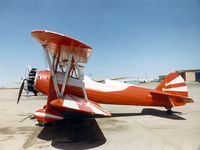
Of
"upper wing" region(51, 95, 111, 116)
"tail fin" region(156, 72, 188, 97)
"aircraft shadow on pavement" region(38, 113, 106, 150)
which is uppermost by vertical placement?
"tail fin" region(156, 72, 188, 97)

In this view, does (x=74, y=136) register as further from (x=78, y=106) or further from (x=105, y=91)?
(x=105, y=91)

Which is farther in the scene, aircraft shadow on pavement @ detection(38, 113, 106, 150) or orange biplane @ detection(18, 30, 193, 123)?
orange biplane @ detection(18, 30, 193, 123)

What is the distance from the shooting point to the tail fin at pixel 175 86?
265 inches

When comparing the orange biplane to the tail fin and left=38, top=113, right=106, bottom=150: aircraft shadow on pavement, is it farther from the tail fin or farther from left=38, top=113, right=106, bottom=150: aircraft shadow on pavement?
left=38, top=113, right=106, bottom=150: aircraft shadow on pavement

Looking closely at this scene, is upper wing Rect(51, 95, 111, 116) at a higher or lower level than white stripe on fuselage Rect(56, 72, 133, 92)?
lower

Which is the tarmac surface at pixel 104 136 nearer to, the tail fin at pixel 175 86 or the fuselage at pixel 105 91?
the fuselage at pixel 105 91

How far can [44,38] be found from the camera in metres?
3.79

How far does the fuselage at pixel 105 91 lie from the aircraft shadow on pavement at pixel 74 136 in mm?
1328

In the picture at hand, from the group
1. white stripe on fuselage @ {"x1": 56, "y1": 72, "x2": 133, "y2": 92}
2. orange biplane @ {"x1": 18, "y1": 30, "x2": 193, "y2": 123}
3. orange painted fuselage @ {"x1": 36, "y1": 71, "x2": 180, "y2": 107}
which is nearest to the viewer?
orange biplane @ {"x1": 18, "y1": 30, "x2": 193, "y2": 123}

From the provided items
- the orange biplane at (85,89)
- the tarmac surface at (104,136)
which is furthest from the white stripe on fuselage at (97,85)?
the tarmac surface at (104,136)

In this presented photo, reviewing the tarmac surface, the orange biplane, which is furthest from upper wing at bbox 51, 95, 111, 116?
the tarmac surface

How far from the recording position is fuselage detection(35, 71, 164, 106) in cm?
556

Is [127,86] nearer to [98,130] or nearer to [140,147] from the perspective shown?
[98,130]

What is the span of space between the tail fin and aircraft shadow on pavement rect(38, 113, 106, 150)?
13.9 ft
